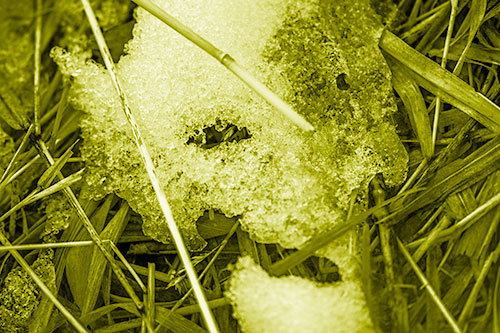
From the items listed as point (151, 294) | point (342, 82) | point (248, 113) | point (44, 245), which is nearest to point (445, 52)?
point (342, 82)

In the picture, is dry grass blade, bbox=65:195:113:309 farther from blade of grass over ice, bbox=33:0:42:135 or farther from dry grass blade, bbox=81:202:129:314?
blade of grass over ice, bbox=33:0:42:135

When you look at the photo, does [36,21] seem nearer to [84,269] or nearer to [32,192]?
[32,192]

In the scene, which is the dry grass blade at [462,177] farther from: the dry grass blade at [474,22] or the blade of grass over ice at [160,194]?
the blade of grass over ice at [160,194]

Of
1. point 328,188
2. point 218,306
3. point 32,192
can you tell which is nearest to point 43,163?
point 32,192

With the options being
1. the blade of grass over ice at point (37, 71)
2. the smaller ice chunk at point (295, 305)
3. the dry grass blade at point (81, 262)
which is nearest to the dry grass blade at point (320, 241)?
the smaller ice chunk at point (295, 305)

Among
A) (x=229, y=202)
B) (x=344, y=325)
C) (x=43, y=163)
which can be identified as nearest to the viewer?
(x=344, y=325)

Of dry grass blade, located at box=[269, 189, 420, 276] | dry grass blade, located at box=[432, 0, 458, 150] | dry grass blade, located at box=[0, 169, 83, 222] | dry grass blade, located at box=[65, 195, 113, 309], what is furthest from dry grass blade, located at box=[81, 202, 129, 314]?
dry grass blade, located at box=[432, 0, 458, 150]
